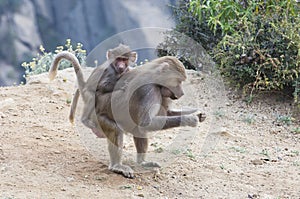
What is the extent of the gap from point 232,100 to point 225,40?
94cm

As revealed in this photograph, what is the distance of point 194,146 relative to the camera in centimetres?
586

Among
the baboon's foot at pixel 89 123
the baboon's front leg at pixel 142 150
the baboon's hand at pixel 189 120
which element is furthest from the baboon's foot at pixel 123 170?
the baboon's hand at pixel 189 120

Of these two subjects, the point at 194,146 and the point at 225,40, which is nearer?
the point at 194,146

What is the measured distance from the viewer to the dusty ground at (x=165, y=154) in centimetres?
448

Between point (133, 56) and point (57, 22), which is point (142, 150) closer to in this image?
point (133, 56)

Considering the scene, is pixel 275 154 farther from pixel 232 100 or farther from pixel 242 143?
pixel 232 100

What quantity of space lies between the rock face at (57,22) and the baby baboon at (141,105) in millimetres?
17346

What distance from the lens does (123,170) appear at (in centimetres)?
476

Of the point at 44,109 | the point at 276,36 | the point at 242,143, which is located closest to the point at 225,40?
the point at 276,36

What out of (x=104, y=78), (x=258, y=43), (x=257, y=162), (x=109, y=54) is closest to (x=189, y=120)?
(x=104, y=78)

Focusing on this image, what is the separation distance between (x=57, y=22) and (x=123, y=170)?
21.5m

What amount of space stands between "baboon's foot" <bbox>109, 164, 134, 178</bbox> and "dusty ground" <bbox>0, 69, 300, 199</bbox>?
55 millimetres

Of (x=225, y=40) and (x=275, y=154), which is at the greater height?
(x=225, y=40)

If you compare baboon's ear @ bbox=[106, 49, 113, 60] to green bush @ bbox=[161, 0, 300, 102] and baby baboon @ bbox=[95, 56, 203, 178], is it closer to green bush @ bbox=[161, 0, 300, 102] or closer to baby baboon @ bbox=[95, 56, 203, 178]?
baby baboon @ bbox=[95, 56, 203, 178]
